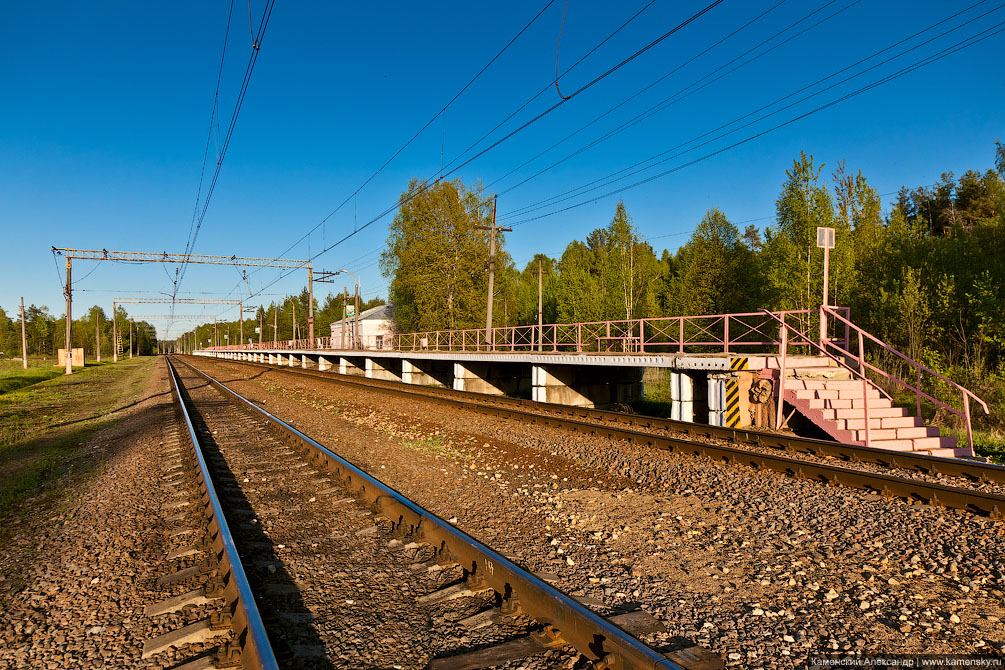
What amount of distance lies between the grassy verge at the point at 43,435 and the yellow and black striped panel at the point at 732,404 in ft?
37.0

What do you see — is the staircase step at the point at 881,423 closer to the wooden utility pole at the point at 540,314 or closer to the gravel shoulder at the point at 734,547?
the gravel shoulder at the point at 734,547

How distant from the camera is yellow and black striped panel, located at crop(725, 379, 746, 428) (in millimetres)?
11406

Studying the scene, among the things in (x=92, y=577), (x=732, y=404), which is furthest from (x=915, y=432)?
(x=92, y=577)

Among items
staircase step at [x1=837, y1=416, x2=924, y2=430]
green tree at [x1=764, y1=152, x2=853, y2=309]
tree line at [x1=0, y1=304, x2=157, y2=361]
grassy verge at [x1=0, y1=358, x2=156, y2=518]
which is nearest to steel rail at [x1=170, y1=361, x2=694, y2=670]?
grassy verge at [x1=0, y1=358, x2=156, y2=518]

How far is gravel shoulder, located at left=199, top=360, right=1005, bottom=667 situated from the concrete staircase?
126 inches

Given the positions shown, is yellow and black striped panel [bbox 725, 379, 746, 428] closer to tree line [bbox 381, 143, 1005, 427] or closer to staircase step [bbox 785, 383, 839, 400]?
staircase step [bbox 785, 383, 839, 400]

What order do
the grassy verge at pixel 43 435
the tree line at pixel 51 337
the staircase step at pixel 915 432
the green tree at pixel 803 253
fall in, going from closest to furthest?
1. the grassy verge at pixel 43 435
2. the staircase step at pixel 915 432
3. the green tree at pixel 803 253
4. the tree line at pixel 51 337

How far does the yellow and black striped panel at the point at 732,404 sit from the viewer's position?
11.4 metres

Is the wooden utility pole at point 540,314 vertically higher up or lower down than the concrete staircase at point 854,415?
higher up

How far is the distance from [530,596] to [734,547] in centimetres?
234

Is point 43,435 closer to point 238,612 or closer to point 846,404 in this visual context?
point 238,612

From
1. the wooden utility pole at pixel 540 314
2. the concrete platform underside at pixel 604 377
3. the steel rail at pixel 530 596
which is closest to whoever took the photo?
the steel rail at pixel 530 596

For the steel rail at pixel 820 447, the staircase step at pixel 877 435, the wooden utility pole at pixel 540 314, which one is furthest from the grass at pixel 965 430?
the wooden utility pole at pixel 540 314

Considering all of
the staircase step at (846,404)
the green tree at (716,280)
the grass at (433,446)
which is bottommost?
the grass at (433,446)
